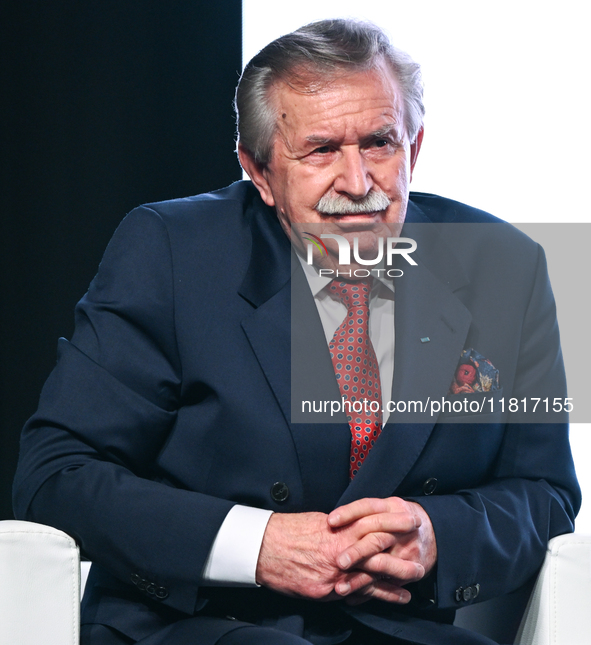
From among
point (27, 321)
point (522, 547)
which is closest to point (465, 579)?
point (522, 547)

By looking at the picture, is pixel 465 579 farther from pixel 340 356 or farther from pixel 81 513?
pixel 81 513

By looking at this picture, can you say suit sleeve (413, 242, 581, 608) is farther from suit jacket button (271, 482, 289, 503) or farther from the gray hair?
the gray hair

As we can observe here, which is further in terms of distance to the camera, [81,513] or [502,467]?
[502,467]

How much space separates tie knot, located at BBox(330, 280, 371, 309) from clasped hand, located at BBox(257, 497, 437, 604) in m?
0.37

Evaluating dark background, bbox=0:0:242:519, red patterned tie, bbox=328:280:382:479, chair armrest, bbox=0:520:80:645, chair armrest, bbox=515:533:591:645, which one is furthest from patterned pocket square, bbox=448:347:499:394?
dark background, bbox=0:0:242:519

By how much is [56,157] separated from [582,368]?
1.64m

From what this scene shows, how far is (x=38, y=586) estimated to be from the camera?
1.15m

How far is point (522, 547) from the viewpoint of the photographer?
1316 mm

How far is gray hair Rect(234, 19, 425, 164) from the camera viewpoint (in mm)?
1406

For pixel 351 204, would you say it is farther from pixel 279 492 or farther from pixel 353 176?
pixel 279 492

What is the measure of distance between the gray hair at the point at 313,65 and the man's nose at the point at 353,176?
0.47 feet

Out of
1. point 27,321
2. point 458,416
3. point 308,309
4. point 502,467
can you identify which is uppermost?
point 308,309

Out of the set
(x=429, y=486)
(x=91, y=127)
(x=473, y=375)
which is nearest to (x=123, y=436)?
(x=429, y=486)

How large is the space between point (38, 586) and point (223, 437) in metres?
0.35
